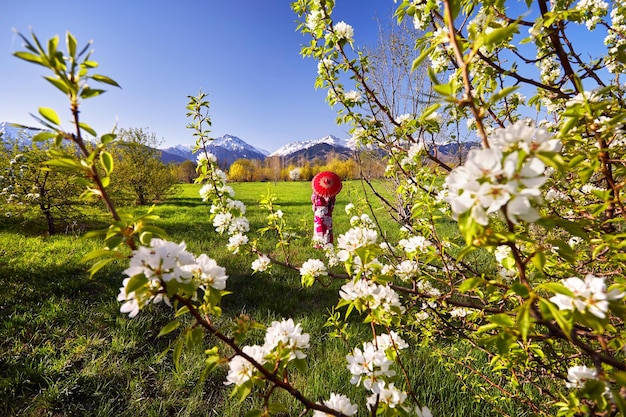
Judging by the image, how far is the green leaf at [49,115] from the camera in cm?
75

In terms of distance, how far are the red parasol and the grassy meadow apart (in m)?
2.03

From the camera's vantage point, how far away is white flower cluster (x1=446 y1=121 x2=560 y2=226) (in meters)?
0.63

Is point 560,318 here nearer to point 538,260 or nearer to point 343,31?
point 538,260

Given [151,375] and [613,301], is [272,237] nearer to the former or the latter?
[151,375]

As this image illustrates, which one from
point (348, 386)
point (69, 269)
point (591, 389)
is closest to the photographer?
point (591, 389)

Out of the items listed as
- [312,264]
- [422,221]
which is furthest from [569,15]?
[312,264]

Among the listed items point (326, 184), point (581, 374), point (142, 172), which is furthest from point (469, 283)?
point (142, 172)

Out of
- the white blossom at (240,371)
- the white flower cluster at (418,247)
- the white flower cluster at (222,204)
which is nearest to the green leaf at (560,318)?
the white blossom at (240,371)

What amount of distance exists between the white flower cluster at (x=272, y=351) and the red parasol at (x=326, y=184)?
16.7 ft

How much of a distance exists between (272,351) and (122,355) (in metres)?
2.61

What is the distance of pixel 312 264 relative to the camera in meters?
1.92

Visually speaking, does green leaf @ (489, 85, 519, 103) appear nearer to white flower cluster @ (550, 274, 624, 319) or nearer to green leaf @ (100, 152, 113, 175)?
white flower cluster @ (550, 274, 624, 319)

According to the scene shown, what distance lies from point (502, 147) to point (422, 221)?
144 centimetres

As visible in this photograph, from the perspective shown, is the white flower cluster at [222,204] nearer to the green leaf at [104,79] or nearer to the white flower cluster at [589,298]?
the green leaf at [104,79]
